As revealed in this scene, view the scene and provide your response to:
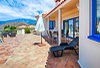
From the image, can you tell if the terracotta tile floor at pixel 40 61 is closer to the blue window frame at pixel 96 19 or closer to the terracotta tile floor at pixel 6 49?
the terracotta tile floor at pixel 6 49

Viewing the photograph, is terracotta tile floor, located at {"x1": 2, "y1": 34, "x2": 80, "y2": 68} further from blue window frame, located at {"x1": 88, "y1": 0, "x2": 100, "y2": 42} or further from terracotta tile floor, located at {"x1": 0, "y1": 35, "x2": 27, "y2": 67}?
blue window frame, located at {"x1": 88, "y1": 0, "x2": 100, "y2": 42}

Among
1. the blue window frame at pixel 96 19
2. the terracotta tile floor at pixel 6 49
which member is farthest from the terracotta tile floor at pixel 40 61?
the blue window frame at pixel 96 19

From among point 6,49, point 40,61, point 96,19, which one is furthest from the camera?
point 6,49

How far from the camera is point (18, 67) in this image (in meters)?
2.84

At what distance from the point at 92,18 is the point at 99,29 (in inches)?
15.3

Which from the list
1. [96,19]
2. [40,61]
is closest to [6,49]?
[40,61]

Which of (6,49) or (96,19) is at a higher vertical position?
(96,19)

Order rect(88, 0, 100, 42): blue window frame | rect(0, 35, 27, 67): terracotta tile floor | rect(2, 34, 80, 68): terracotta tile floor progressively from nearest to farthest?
rect(88, 0, 100, 42): blue window frame < rect(2, 34, 80, 68): terracotta tile floor < rect(0, 35, 27, 67): terracotta tile floor

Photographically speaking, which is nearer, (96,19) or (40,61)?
(96,19)

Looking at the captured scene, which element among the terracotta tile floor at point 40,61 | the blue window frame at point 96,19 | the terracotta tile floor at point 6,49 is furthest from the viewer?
the terracotta tile floor at point 6,49

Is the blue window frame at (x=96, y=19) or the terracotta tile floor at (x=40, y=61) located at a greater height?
the blue window frame at (x=96, y=19)

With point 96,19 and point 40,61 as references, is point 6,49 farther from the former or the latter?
point 96,19

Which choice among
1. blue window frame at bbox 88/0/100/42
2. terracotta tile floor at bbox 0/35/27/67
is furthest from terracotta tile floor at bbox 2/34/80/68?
blue window frame at bbox 88/0/100/42

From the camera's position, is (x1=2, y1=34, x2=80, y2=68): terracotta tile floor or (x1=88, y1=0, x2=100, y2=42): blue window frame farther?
(x1=2, y1=34, x2=80, y2=68): terracotta tile floor
